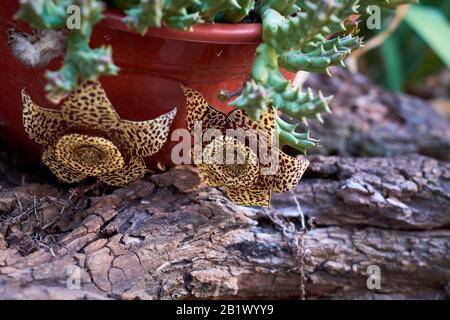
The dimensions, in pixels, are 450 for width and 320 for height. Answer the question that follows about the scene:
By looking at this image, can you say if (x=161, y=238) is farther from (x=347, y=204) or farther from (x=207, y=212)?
(x=347, y=204)

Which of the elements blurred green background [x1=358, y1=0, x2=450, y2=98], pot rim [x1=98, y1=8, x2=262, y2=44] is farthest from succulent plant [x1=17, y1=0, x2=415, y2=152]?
blurred green background [x1=358, y1=0, x2=450, y2=98]

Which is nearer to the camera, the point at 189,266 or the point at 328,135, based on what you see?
the point at 189,266

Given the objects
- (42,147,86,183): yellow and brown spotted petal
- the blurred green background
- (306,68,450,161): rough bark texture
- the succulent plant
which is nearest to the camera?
the succulent plant

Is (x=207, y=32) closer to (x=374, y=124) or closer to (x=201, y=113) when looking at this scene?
(x=201, y=113)

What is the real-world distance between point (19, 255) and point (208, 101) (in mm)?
392

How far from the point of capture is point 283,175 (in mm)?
1045

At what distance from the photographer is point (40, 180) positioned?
1224 millimetres

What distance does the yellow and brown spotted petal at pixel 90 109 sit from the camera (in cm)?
91

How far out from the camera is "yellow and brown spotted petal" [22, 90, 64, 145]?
39.1 inches

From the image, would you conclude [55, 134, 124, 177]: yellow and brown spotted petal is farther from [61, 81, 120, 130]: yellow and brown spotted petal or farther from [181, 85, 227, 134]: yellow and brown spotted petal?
[181, 85, 227, 134]: yellow and brown spotted petal

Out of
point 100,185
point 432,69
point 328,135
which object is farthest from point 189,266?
point 432,69

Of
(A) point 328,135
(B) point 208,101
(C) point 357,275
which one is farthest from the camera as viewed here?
(A) point 328,135

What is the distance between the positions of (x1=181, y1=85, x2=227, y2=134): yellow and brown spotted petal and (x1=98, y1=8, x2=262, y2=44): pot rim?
0.11 m

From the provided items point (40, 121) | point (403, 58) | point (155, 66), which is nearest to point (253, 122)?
point (155, 66)
